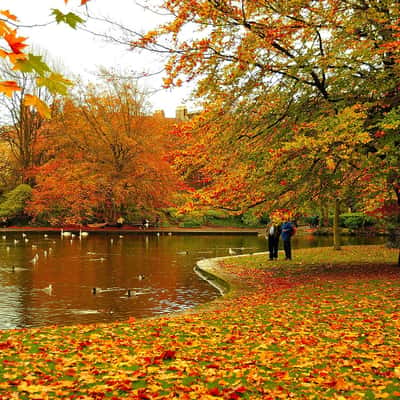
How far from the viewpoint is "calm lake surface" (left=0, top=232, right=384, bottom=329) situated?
32.7ft

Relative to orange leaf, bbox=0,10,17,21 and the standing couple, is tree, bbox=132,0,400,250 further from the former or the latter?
orange leaf, bbox=0,10,17,21

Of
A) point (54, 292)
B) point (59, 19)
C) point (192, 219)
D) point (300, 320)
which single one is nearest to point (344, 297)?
point (300, 320)

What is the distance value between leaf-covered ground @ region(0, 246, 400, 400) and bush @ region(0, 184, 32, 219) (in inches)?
1450

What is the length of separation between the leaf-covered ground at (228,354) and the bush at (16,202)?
36842 mm

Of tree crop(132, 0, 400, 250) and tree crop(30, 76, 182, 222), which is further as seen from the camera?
tree crop(30, 76, 182, 222)

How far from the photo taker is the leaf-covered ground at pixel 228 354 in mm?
4293

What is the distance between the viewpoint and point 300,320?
749 centimetres

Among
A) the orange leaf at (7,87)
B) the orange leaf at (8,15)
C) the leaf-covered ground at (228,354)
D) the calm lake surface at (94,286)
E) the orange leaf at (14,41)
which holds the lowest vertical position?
the calm lake surface at (94,286)

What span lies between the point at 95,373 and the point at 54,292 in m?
8.00

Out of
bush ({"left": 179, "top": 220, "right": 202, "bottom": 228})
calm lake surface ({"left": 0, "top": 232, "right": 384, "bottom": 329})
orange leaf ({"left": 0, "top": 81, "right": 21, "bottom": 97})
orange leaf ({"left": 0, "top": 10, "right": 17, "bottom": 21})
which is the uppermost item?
orange leaf ({"left": 0, "top": 10, "right": 17, "bottom": 21})

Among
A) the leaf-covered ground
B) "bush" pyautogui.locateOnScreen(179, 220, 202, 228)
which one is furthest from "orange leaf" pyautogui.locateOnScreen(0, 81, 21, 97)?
"bush" pyautogui.locateOnScreen(179, 220, 202, 228)

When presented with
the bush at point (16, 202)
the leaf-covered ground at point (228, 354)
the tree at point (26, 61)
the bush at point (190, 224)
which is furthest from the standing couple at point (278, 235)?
the bush at point (16, 202)

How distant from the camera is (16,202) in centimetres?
4256

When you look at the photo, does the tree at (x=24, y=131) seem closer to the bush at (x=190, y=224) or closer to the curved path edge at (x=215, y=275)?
the bush at (x=190, y=224)
